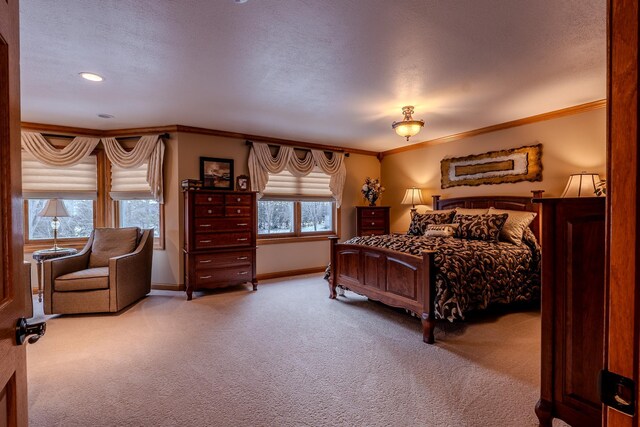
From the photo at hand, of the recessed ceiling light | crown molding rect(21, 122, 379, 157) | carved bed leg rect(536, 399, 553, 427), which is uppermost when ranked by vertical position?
the recessed ceiling light

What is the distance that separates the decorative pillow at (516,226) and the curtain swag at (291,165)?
2845 millimetres

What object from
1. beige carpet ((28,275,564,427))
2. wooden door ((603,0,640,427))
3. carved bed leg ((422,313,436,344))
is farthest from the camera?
carved bed leg ((422,313,436,344))

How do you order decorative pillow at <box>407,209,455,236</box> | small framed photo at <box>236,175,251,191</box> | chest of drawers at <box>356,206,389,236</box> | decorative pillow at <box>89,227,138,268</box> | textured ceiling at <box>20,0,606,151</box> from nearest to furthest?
textured ceiling at <box>20,0,606,151</box> < decorative pillow at <box>89,227,138,268</box> < decorative pillow at <box>407,209,455,236</box> < small framed photo at <box>236,175,251,191</box> < chest of drawers at <box>356,206,389,236</box>

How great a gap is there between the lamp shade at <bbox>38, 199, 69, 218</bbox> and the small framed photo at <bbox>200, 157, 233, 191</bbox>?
1.72 m

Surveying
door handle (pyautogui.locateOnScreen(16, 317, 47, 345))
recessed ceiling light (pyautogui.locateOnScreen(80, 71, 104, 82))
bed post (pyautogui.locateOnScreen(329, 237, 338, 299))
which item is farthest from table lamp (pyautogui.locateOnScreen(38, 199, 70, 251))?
door handle (pyautogui.locateOnScreen(16, 317, 47, 345))

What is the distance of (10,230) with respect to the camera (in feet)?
2.60

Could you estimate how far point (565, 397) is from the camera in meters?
1.52

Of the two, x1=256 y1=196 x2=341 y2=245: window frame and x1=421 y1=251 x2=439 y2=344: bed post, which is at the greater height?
x1=256 y1=196 x2=341 y2=245: window frame

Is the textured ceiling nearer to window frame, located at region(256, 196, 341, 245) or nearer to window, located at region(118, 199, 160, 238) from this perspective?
window, located at region(118, 199, 160, 238)

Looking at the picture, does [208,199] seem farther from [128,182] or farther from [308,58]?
[308,58]

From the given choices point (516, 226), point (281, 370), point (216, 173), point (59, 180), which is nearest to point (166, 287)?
point (216, 173)

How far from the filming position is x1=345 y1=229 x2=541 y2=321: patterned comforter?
2.77 m

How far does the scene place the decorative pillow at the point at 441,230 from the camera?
401 centimetres

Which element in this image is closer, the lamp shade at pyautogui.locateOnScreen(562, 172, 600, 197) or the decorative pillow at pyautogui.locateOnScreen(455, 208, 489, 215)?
the lamp shade at pyautogui.locateOnScreen(562, 172, 600, 197)
